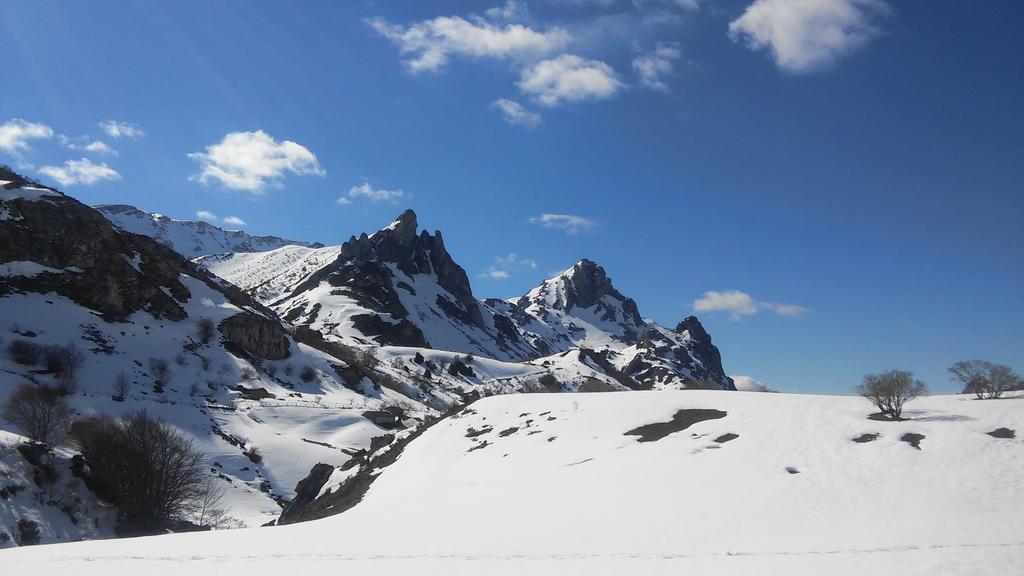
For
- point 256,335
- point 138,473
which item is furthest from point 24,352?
point 138,473

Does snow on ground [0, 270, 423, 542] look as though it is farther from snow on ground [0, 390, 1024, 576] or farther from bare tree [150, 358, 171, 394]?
snow on ground [0, 390, 1024, 576]

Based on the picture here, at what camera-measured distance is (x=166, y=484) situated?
34656mm

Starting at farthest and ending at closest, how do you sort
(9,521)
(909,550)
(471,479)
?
1. (471,479)
2. (9,521)
3. (909,550)

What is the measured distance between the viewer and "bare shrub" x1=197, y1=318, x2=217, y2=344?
3681 inches

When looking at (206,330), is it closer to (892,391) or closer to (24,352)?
(24,352)

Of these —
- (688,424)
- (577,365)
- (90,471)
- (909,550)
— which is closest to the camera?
(909,550)

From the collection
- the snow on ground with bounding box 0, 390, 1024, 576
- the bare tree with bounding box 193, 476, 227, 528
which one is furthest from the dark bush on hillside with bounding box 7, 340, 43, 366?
the snow on ground with bounding box 0, 390, 1024, 576

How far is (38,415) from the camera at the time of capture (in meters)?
39.0

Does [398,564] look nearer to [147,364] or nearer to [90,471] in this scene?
[90,471]

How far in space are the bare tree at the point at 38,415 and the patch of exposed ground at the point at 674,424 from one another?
3973 cm

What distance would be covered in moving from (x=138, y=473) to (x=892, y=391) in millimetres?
44417

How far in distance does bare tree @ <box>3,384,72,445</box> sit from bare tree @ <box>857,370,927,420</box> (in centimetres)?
5142

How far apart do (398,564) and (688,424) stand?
826 inches

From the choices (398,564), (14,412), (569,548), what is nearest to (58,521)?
(14,412)
